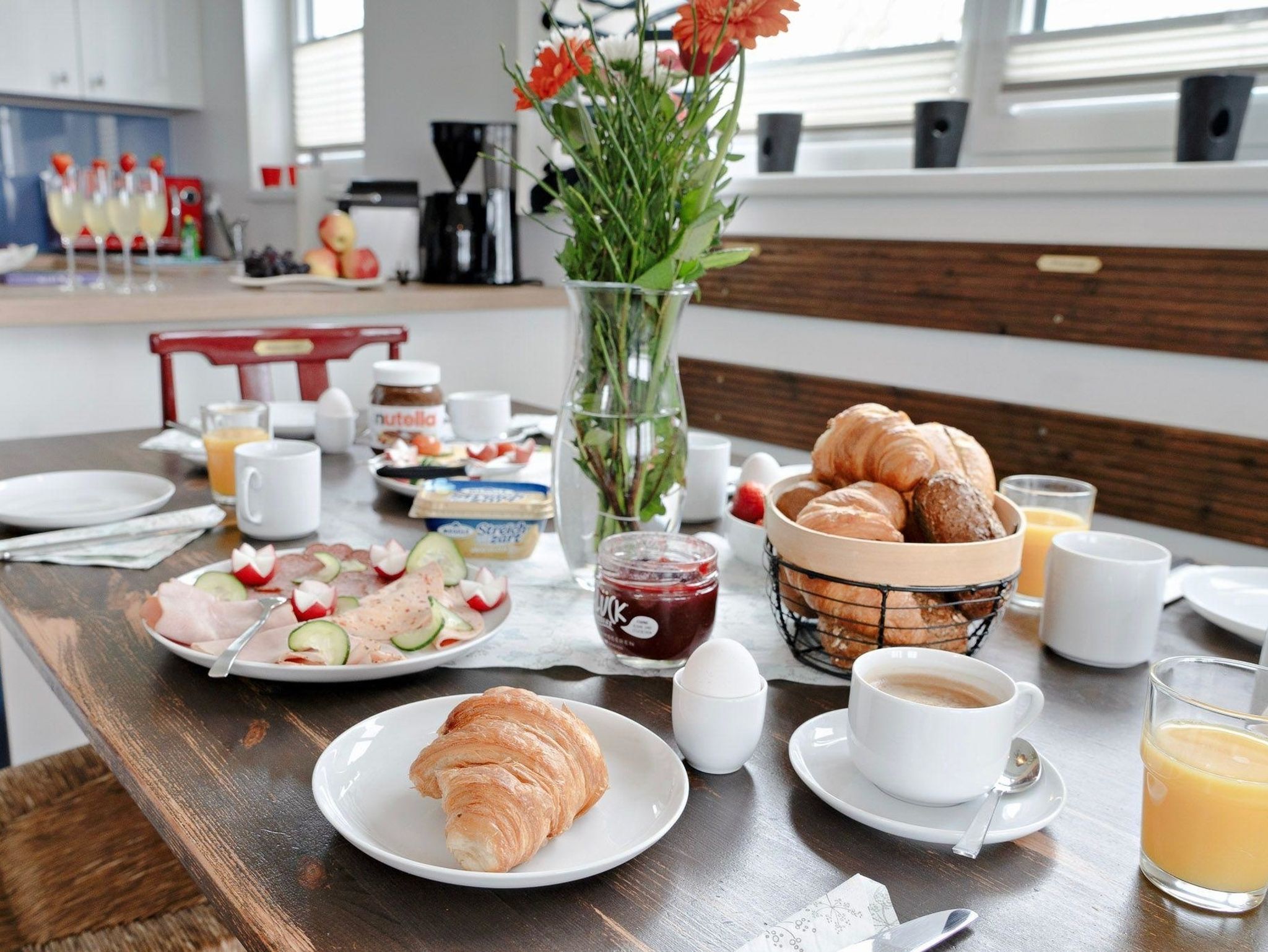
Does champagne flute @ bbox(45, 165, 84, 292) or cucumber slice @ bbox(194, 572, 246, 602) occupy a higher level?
champagne flute @ bbox(45, 165, 84, 292)

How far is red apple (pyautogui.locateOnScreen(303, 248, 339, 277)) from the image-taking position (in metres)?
2.92

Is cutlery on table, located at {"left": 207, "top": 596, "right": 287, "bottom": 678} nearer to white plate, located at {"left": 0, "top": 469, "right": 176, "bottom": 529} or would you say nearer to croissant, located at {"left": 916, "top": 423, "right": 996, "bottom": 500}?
white plate, located at {"left": 0, "top": 469, "right": 176, "bottom": 529}

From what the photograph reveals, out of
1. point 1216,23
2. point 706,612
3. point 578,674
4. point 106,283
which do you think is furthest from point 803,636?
point 106,283

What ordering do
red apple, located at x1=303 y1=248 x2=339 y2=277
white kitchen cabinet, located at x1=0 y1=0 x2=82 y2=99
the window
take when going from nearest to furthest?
red apple, located at x1=303 y1=248 x2=339 y2=277 → the window → white kitchen cabinet, located at x1=0 y1=0 x2=82 y2=99

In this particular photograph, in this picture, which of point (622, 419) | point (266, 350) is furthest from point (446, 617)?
point (266, 350)

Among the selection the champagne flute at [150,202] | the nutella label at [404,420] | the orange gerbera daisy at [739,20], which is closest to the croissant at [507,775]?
the orange gerbera daisy at [739,20]

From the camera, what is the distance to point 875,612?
85 centimetres

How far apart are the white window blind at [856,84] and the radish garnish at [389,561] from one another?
6.60ft

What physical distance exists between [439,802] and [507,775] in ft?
0.28

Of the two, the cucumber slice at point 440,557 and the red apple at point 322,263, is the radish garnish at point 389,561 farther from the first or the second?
the red apple at point 322,263

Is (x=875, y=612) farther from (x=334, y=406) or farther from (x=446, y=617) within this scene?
(x=334, y=406)

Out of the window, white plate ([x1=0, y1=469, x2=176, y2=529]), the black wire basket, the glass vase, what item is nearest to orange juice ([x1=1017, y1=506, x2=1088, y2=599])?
the black wire basket

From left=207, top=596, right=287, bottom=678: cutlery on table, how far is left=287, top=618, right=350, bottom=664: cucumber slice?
41 millimetres

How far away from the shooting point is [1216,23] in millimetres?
2205
